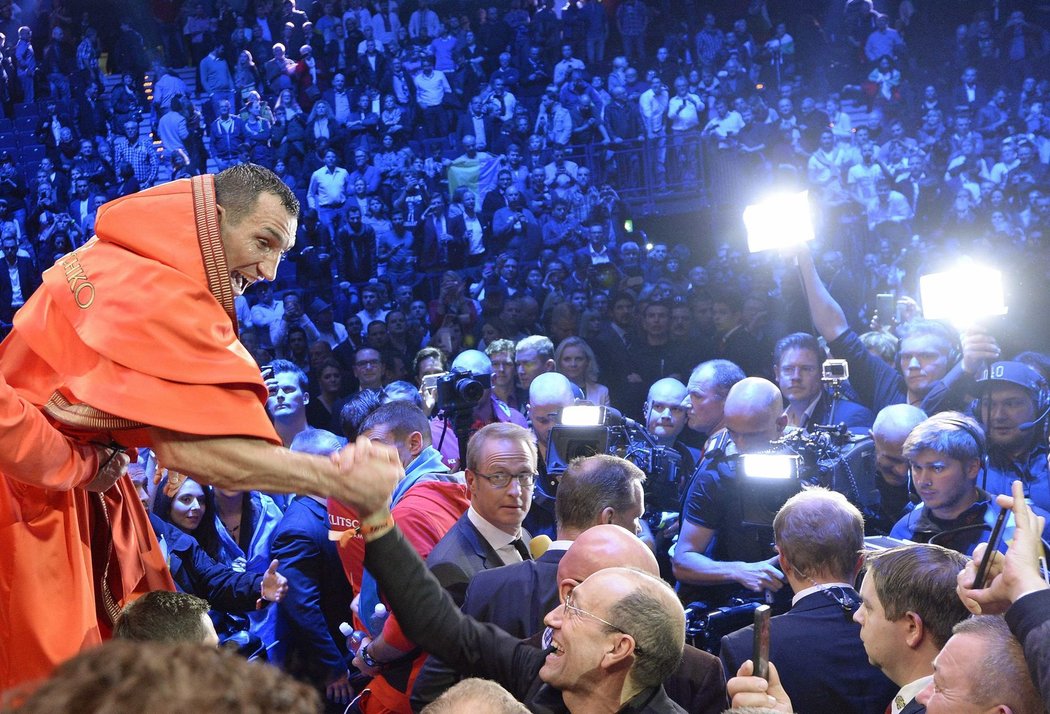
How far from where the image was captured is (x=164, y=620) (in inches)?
101

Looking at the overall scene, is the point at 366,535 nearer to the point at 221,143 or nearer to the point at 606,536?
the point at 606,536

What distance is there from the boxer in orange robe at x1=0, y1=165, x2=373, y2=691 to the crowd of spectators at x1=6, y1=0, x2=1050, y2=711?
2437 millimetres

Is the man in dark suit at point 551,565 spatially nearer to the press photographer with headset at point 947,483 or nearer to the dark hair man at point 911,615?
the dark hair man at point 911,615

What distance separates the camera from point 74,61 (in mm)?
14445

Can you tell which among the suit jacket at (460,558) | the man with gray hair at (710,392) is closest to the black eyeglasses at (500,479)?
the suit jacket at (460,558)

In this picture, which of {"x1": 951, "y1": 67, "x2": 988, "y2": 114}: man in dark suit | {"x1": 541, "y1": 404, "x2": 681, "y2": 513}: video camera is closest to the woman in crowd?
{"x1": 541, "y1": 404, "x2": 681, "y2": 513}: video camera

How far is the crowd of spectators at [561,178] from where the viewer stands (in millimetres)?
6504

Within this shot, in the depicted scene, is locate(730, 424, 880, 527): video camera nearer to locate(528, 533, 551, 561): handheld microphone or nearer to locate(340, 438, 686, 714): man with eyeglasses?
locate(528, 533, 551, 561): handheld microphone

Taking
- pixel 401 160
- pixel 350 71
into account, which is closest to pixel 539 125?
pixel 401 160

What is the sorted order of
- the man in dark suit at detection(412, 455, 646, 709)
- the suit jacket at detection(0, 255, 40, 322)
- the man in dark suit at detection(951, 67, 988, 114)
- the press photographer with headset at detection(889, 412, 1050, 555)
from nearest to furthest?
the man in dark suit at detection(412, 455, 646, 709) < the press photographer with headset at detection(889, 412, 1050, 555) < the suit jacket at detection(0, 255, 40, 322) < the man in dark suit at detection(951, 67, 988, 114)

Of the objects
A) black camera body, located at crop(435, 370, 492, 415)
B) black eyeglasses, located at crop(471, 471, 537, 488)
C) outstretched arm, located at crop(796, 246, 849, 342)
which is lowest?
black eyeglasses, located at crop(471, 471, 537, 488)

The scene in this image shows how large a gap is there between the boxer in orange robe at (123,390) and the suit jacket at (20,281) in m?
9.57

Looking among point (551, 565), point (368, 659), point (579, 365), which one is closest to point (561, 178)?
point (579, 365)

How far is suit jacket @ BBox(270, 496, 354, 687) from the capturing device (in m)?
4.48
